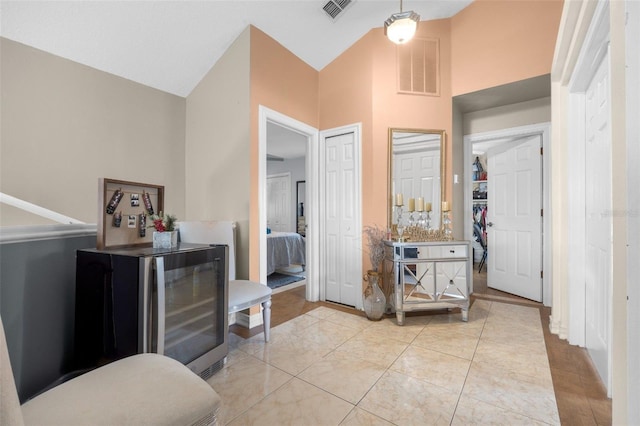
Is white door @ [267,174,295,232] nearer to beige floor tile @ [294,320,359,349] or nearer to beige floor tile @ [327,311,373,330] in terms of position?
beige floor tile @ [327,311,373,330]

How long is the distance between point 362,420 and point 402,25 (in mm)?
2892

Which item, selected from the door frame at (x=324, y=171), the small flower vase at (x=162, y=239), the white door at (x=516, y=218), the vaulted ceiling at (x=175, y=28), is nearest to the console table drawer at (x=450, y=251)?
the door frame at (x=324, y=171)

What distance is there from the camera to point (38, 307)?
136 cm

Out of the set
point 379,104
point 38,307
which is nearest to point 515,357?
point 379,104

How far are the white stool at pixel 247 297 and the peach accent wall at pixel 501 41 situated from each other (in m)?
3.05

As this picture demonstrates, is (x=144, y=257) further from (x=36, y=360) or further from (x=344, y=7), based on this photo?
(x=344, y=7)

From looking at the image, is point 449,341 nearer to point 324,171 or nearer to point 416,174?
point 416,174

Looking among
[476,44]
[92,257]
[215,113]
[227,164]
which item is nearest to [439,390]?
[92,257]

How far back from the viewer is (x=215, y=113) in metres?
3.09

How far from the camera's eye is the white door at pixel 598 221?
5.52 feet

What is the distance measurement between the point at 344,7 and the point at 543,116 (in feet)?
8.40

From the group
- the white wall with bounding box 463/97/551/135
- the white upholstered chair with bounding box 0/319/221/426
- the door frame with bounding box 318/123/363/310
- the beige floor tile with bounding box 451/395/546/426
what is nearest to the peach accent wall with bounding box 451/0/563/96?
the white wall with bounding box 463/97/551/135

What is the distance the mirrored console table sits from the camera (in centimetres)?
272

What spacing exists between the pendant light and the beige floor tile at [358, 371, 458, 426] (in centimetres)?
272
